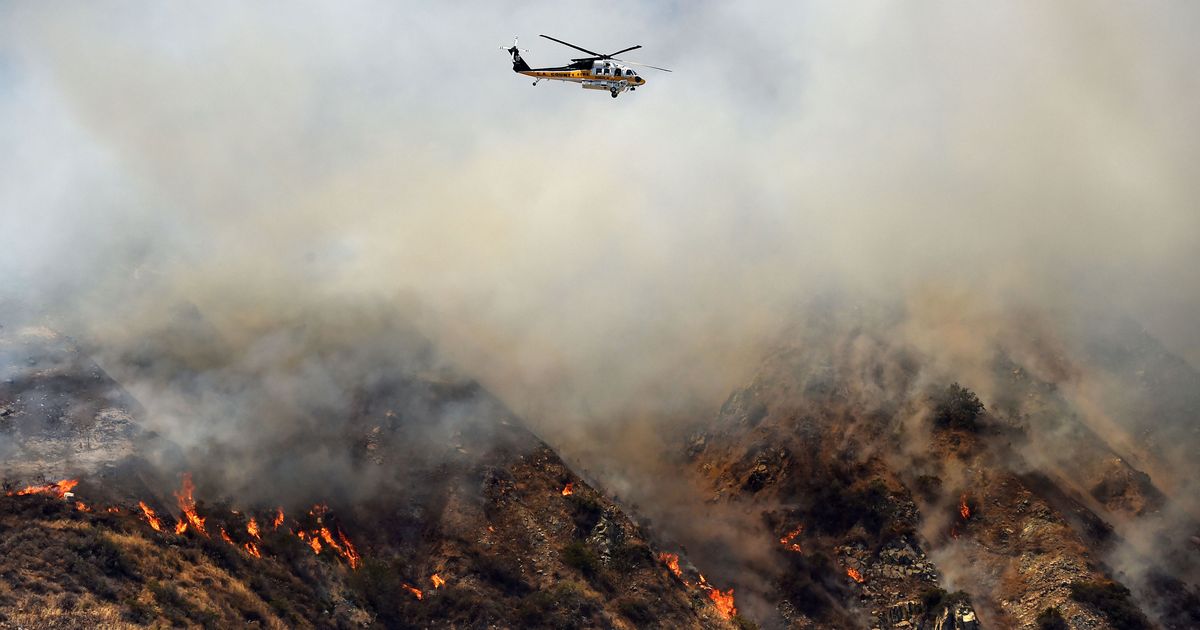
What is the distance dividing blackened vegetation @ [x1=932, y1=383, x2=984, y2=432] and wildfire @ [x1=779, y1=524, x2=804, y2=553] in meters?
23.0

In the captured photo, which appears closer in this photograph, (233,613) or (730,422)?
(233,613)

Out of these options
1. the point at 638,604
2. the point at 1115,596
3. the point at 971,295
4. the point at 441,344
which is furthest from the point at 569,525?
the point at 971,295

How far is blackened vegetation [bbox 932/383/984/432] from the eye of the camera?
308 feet

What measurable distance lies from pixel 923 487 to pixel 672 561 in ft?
104

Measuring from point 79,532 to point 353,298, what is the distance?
5887 cm

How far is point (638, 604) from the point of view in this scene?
78938mm

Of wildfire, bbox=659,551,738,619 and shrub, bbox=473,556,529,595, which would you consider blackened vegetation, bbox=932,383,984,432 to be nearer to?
wildfire, bbox=659,551,738,619

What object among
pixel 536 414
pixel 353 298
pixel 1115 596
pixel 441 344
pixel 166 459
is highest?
pixel 353 298

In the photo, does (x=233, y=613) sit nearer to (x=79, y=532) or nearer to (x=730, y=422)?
(x=79, y=532)

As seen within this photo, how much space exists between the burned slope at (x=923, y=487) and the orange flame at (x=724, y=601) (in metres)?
3.99

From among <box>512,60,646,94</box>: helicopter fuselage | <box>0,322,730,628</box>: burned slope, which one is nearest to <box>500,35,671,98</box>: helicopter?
<box>512,60,646,94</box>: helicopter fuselage

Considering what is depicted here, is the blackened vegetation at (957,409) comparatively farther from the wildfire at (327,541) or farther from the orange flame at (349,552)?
the wildfire at (327,541)

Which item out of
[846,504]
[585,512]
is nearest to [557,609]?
[585,512]

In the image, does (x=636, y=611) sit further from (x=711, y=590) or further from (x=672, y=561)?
(x=711, y=590)
